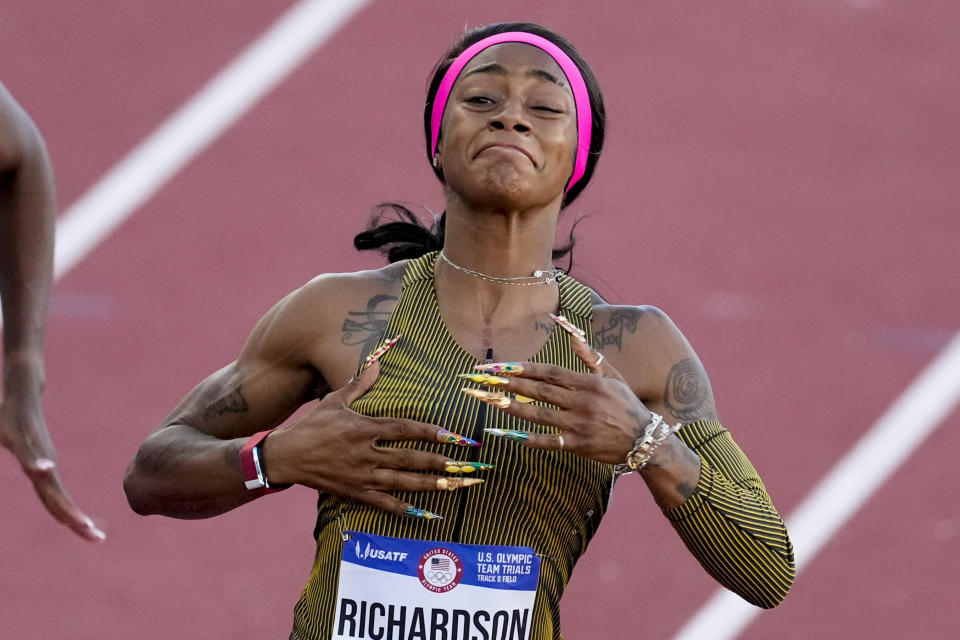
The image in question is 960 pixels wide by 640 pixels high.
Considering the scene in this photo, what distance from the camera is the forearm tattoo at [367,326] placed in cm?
298

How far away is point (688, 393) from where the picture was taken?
9.73 feet

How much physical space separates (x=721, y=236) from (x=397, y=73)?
1545 mm

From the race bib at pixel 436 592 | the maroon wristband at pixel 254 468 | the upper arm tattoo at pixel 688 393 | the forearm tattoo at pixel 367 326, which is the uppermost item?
the forearm tattoo at pixel 367 326

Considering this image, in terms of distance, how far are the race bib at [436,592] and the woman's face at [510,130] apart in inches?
24.9

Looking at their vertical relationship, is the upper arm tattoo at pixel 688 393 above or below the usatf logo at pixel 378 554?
above

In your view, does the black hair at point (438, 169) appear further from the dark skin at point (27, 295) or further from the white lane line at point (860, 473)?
the white lane line at point (860, 473)

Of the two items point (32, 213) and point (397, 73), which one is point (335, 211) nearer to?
point (397, 73)

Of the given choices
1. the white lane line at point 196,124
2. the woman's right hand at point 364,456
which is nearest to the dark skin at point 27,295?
the woman's right hand at point 364,456

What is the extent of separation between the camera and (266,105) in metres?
6.64

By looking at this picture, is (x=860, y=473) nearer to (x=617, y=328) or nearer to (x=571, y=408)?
(x=617, y=328)

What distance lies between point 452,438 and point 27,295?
769 millimetres

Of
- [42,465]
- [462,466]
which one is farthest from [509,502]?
[42,465]

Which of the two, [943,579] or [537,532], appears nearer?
[537,532]

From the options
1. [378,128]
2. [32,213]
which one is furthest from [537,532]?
[378,128]
